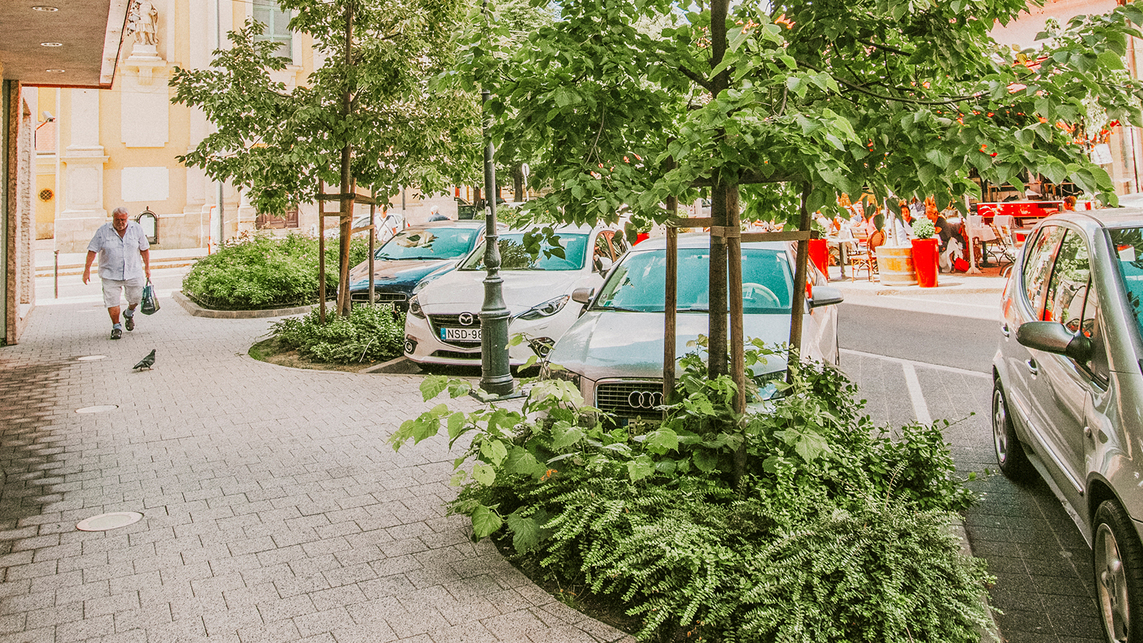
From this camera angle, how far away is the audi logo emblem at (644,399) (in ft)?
18.0

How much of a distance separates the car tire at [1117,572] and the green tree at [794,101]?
50.3 inches

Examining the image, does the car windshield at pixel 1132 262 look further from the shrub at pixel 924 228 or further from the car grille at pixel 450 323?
the shrub at pixel 924 228

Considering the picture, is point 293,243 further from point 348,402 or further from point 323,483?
point 323,483

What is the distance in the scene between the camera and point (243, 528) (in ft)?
16.4

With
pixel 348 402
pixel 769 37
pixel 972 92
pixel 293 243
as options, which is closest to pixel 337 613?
pixel 769 37

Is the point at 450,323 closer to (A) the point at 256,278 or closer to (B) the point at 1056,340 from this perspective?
(B) the point at 1056,340

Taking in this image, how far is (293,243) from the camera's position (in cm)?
2112

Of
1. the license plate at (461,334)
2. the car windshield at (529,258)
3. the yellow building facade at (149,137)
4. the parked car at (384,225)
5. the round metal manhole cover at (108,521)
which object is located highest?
the yellow building facade at (149,137)

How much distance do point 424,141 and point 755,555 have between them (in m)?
8.57

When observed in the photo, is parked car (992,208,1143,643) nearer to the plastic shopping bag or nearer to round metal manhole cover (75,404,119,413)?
round metal manhole cover (75,404,119,413)

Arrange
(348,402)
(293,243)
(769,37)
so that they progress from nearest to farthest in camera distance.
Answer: (769,37), (348,402), (293,243)

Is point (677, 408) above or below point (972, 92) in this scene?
below

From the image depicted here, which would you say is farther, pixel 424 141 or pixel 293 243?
pixel 293 243

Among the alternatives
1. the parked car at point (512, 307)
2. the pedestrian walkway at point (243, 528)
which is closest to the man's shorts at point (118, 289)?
the pedestrian walkway at point (243, 528)
